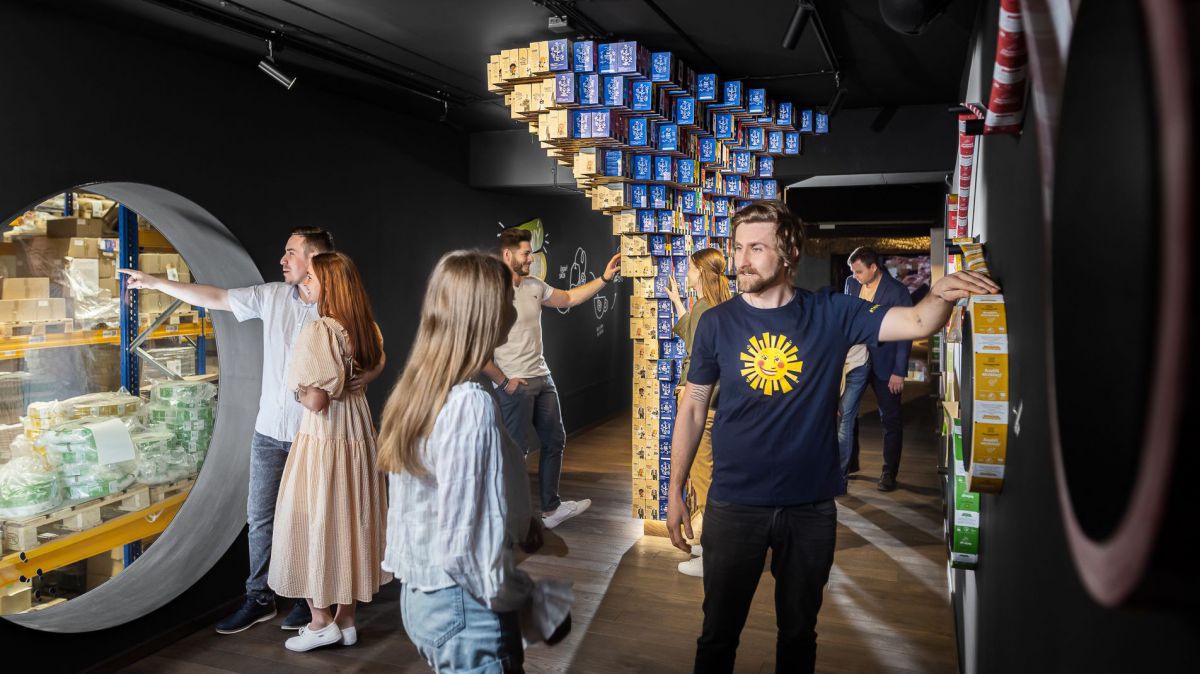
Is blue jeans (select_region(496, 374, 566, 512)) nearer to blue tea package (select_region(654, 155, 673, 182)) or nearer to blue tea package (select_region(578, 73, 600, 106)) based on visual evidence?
blue tea package (select_region(654, 155, 673, 182))

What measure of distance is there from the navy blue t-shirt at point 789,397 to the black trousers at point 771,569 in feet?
0.18

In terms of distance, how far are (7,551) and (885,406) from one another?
17.1 ft

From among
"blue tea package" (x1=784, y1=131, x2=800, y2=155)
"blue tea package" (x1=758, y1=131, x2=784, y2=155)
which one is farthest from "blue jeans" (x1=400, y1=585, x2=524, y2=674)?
"blue tea package" (x1=784, y1=131, x2=800, y2=155)

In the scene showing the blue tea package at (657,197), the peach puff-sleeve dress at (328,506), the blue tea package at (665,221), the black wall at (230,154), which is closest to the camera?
the black wall at (230,154)

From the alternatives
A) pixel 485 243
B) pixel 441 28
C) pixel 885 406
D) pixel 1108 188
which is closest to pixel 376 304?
pixel 485 243

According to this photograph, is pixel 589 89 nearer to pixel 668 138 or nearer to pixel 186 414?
pixel 668 138

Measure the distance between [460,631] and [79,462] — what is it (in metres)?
2.77

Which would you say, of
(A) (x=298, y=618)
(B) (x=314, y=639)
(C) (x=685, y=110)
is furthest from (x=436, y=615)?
(C) (x=685, y=110)

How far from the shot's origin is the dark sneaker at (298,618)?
3.58m

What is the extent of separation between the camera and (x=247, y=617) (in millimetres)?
3623

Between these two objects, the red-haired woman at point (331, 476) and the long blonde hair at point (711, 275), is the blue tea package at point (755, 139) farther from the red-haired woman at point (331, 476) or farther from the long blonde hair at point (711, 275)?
the red-haired woman at point (331, 476)

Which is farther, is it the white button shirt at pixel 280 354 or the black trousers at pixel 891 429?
the black trousers at pixel 891 429

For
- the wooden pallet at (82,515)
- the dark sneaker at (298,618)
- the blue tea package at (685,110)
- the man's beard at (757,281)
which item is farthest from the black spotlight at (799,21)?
the wooden pallet at (82,515)

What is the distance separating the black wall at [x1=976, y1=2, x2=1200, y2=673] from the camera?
27.9 inches
